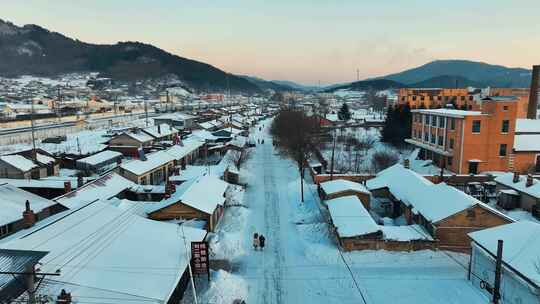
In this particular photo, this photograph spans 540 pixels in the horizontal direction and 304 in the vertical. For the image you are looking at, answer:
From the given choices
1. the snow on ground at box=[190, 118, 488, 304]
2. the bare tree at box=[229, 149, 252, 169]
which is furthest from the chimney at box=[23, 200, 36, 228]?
the bare tree at box=[229, 149, 252, 169]

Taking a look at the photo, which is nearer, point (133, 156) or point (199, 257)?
point (199, 257)

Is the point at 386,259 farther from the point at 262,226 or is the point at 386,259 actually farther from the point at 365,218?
the point at 262,226

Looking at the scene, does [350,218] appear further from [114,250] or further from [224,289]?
[114,250]

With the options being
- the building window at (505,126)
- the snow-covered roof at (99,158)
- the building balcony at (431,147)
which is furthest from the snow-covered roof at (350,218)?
the snow-covered roof at (99,158)

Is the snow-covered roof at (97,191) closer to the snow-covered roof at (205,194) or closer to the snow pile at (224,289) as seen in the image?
the snow-covered roof at (205,194)

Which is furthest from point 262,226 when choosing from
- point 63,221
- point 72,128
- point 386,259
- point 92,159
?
point 72,128

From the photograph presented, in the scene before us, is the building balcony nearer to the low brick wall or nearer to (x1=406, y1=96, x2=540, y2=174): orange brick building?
(x1=406, y1=96, x2=540, y2=174): orange brick building

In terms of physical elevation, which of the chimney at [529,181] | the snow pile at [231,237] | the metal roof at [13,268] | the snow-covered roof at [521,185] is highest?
the metal roof at [13,268]

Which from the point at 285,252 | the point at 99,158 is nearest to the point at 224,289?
the point at 285,252
